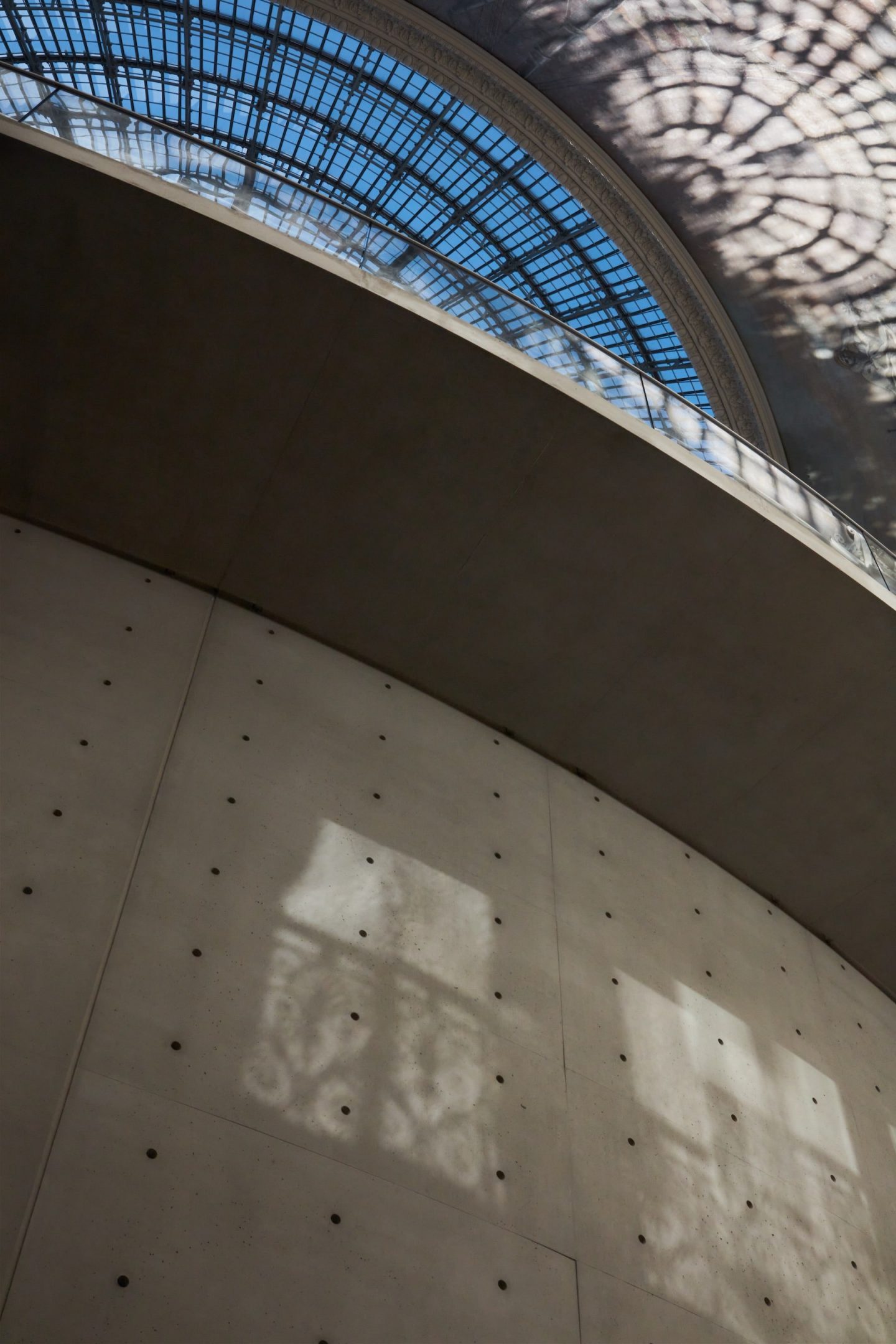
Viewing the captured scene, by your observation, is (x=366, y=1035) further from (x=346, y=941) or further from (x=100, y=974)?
(x=100, y=974)

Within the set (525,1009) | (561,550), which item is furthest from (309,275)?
(525,1009)

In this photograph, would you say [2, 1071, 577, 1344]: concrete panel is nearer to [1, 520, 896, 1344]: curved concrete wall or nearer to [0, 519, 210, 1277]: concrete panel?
[1, 520, 896, 1344]: curved concrete wall

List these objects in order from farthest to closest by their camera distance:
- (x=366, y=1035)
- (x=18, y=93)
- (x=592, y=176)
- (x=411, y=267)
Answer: (x=592, y=176) < (x=411, y=267) < (x=18, y=93) < (x=366, y=1035)

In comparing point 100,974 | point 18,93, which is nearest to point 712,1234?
point 100,974

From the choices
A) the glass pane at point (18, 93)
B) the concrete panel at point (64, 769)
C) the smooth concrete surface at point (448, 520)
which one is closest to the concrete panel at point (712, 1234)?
the smooth concrete surface at point (448, 520)

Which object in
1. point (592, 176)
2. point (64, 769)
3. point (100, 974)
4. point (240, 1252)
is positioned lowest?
point (240, 1252)

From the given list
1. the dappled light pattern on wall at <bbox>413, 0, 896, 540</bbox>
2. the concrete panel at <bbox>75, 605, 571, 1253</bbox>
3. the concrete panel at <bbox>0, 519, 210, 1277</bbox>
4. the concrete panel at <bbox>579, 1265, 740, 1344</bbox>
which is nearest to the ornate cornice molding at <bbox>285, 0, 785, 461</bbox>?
the dappled light pattern on wall at <bbox>413, 0, 896, 540</bbox>

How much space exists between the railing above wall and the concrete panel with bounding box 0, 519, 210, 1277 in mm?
3722

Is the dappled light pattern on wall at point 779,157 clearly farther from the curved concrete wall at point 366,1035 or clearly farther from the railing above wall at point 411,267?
the curved concrete wall at point 366,1035

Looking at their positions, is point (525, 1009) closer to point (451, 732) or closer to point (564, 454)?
point (451, 732)

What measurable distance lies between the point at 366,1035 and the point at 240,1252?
72.8 inches

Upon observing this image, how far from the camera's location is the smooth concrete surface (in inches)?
350

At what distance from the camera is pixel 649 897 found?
11039 millimetres

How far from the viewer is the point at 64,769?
8.49m
